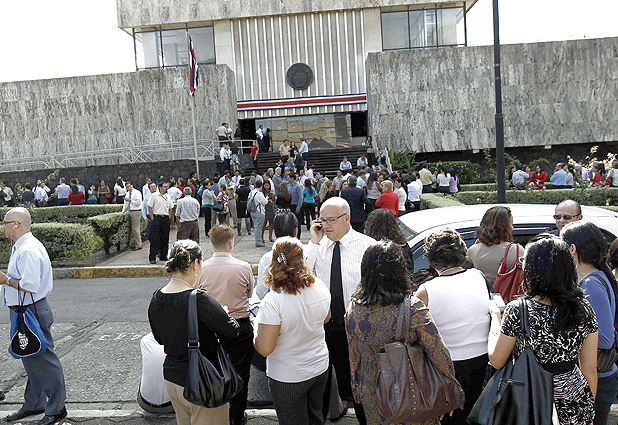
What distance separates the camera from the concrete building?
25.2 metres

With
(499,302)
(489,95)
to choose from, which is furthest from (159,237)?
(489,95)

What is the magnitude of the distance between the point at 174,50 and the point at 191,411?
1053 inches

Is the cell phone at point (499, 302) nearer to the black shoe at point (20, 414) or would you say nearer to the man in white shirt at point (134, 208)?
the black shoe at point (20, 414)

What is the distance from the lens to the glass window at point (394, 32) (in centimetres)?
2723

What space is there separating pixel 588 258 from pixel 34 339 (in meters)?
4.27

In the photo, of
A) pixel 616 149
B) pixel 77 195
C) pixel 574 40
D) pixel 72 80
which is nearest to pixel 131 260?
pixel 77 195

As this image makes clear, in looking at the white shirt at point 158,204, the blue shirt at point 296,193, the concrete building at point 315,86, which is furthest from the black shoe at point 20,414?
the concrete building at point 315,86

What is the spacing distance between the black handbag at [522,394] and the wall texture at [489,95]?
2323 cm

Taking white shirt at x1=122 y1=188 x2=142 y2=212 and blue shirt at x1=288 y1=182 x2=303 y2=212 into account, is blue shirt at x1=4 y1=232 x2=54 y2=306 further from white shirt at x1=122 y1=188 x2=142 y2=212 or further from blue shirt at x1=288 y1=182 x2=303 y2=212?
blue shirt at x1=288 y1=182 x2=303 y2=212

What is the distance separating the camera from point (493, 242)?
4430 mm

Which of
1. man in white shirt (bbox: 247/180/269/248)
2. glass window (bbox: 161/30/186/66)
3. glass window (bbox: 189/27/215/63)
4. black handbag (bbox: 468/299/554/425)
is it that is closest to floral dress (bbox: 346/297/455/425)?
black handbag (bbox: 468/299/554/425)

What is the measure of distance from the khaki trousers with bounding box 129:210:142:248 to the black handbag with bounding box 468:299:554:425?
11.6 m

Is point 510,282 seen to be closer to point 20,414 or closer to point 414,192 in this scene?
point 20,414

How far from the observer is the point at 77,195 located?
17.5 m
